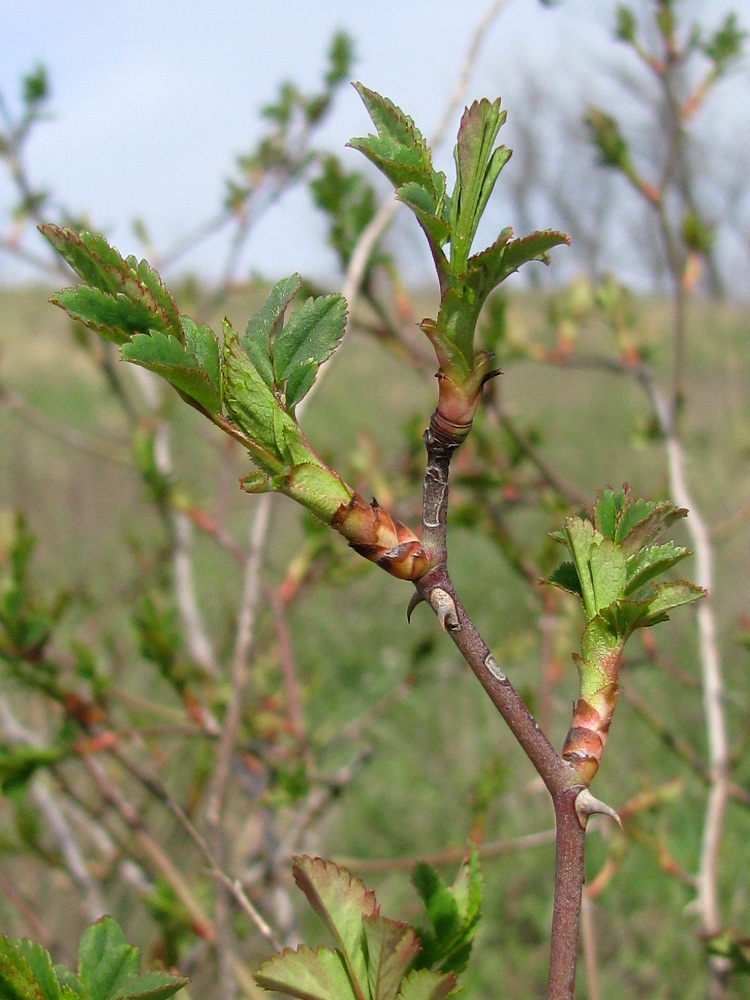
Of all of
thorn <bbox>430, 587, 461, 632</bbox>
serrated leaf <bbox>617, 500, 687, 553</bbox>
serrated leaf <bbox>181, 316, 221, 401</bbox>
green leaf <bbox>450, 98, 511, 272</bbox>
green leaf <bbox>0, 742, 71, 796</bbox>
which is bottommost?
green leaf <bbox>0, 742, 71, 796</bbox>

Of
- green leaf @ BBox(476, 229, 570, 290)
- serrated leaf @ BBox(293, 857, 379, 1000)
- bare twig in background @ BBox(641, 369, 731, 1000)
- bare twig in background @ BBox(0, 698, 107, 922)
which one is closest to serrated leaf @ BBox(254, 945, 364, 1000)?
serrated leaf @ BBox(293, 857, 379, 1000)

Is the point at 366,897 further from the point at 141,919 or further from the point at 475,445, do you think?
the point at 141,919

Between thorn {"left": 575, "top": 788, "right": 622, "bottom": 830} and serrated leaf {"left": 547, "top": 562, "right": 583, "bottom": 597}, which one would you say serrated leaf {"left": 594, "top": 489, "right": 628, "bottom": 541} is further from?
thorn {"left": 575, "top": 788, "right": 622, "bottom": 830}

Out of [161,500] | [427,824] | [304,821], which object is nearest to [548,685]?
[304,821]

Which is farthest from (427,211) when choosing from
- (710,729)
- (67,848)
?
(67,848)

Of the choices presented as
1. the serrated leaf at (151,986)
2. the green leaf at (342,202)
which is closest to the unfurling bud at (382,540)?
the serrated leaf at (151,986)

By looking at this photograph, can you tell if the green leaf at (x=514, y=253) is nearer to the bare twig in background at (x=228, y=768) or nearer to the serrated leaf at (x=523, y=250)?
the serrated leaf at (x=523, y=250)
